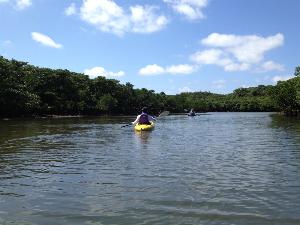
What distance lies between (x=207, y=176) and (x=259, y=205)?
4.16m

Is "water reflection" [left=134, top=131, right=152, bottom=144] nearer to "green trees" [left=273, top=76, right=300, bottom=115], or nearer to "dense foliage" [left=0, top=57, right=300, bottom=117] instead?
"dense foliage" [left=0, top=57, right=300, bottom=117]

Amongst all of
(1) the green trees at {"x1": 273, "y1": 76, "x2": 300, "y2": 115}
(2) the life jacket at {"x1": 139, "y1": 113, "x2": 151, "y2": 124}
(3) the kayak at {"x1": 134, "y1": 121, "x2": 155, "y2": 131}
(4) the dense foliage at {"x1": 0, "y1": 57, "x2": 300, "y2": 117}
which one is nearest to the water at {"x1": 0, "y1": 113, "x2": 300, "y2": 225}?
(3) the kayak at {"x1": 134, "y1": 121, "x2": 155, "y2": 131}

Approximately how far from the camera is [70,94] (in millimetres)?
111688

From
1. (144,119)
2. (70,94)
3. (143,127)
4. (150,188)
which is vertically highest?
(70,94)

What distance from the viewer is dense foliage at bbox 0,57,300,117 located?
3191 inches

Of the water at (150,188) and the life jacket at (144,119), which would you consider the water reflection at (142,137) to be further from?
the water at (150,188)

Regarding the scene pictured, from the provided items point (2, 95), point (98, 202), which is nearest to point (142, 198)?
point (98, 202)

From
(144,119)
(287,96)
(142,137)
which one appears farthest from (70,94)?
(142,137)

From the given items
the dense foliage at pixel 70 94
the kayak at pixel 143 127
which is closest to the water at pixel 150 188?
the kayak at pixel 143 127

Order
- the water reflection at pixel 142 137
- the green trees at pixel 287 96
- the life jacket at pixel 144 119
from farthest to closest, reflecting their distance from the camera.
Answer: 1. the green trees at pixel 287 96
2. the life jacket at pixel 144 119
3. the water reflection at pixel 142 137

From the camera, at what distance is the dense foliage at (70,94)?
266ft

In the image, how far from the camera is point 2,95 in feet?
254

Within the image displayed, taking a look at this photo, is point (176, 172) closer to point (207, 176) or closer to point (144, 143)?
point (207, 176)

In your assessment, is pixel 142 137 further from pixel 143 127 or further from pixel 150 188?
pixel 150 188
